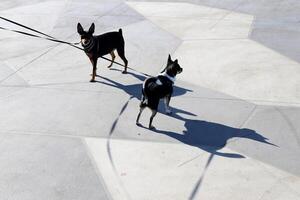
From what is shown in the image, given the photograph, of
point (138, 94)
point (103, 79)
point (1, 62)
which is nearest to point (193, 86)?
point (138, 94)

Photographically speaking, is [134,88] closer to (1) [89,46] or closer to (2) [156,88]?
(1) [89,46]

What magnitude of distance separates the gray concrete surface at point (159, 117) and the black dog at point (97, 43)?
546 millimetres

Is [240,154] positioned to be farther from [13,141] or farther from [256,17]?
[256,17]

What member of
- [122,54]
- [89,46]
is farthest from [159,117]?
[122,54]

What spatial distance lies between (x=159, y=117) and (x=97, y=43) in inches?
88.9

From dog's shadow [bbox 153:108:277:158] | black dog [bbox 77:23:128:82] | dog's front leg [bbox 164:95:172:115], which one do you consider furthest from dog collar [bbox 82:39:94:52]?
dog's shadow [bbox 153:108:277:158]

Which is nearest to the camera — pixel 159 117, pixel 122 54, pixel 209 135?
pixel 209 135

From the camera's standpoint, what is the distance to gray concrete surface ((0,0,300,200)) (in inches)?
218

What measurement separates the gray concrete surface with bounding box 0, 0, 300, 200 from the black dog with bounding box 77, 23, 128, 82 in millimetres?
546

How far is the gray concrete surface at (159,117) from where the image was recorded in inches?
218

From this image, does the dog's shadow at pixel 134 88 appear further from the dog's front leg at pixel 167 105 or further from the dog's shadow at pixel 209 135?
the dog's shadow at pixel 209 135

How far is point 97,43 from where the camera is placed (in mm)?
8461

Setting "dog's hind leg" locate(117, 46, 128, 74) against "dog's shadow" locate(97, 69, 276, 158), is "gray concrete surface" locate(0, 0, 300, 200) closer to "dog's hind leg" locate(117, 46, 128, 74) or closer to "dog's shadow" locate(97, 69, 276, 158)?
"dog's shadow" locate(97, 69, 276, 158)

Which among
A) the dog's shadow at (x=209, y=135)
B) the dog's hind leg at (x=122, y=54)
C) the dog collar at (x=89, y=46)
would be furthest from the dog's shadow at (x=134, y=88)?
the dog's shadow at (x=209, y=135)
